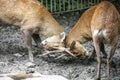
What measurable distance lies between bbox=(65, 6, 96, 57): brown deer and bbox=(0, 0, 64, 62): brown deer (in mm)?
303

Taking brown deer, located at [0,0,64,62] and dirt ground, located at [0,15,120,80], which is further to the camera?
brown deer, located at [0,0,64,62]

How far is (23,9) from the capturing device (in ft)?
28.9

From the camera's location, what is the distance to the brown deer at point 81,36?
839 cm

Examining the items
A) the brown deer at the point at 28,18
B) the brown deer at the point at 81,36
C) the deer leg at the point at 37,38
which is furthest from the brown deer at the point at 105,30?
the deer leg at the point at 37,38

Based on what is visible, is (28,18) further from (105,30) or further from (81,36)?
(105,30)

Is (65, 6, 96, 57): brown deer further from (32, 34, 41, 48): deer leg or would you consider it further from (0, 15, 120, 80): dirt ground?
(32, 34, 41, 48): deer leg

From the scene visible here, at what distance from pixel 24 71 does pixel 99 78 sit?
1324mm

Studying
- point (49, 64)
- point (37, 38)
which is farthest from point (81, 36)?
point (37, 38)

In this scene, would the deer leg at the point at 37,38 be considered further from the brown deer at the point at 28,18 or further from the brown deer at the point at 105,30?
the brown deer at the point at 105,30

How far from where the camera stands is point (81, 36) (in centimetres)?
860

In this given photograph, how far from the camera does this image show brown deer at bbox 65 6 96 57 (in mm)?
8391

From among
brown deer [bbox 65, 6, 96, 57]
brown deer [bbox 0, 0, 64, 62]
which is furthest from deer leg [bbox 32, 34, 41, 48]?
brown deer [bbox 65, 6, 96, 57]

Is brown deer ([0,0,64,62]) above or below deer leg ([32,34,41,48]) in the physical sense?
above

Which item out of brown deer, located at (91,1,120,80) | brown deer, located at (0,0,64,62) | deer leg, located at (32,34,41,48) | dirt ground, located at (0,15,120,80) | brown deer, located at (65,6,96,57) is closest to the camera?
brown deer, located at (91,1,120,80)
